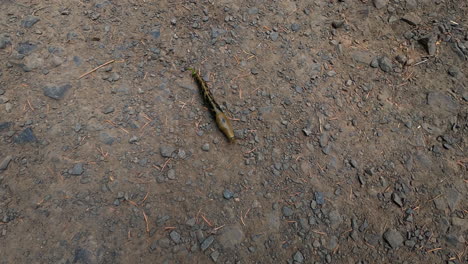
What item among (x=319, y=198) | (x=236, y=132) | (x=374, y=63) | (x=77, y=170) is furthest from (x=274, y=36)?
(x=77, y=170)

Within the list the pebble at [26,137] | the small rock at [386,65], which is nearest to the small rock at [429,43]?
the small rock at [386,65]

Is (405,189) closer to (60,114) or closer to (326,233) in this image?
(326,233)

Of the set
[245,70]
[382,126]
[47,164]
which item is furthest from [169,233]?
[382,126]

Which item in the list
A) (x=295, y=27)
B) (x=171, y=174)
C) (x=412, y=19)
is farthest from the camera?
(x=412, y=19)

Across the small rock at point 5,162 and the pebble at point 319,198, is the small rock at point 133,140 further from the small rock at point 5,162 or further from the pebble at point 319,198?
the pebble at point 319,198

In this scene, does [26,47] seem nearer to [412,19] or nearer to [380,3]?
[380,3]

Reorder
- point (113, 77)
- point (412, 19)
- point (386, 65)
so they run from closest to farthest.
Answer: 1. point (113, 77)
2. point (386, 65)
3. point (412, 19)
